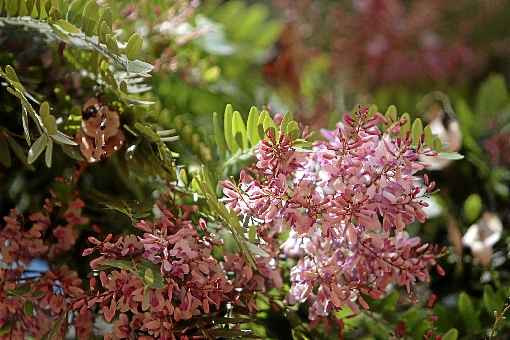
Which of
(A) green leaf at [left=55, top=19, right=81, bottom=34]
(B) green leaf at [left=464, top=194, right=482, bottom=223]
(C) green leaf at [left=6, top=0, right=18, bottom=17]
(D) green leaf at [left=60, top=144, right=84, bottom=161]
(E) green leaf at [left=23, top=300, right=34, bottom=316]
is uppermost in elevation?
(A) green leaf at [left=55, top=19, right=81, bottom=34]

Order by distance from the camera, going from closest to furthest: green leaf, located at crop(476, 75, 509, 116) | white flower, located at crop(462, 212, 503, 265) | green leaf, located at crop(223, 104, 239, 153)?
green leaf, located at crop(223, 104, 239, 153)
white flower, located at crop(462, 212, 503, 265)
green leaf, located at crop(476, 75, 509, 116)

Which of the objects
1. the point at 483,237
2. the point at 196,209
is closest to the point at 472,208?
the point at 483,237

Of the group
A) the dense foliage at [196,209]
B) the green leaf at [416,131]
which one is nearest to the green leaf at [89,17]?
the dense foliage at [196,209]

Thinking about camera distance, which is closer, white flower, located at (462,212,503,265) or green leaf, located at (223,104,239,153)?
green leaf, located at (223,104,239,153)

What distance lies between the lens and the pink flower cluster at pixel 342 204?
416mm

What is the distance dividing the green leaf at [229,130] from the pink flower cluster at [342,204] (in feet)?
0.17

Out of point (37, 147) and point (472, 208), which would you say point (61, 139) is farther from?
point (472, 208)

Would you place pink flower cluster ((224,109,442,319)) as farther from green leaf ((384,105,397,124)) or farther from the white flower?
the white flower

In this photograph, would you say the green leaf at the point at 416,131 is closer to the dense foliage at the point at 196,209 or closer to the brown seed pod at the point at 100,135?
the dense foliage at the point at 196,209

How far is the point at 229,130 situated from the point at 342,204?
119 millimetres

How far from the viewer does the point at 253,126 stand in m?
0.47

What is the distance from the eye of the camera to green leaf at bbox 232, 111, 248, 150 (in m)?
0.49

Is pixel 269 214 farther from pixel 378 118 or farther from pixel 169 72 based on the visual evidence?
pixel 169 72

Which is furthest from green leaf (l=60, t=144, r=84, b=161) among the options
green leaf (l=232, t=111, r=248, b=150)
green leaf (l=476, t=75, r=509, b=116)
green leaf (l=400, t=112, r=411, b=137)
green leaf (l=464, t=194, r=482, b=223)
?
green leaf (l=476, t=75, r=509, b=116)
